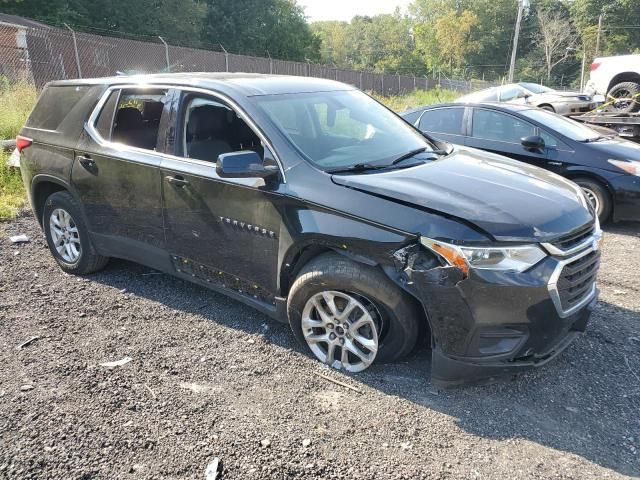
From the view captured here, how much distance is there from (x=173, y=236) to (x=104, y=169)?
90cm

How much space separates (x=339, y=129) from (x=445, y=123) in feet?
13.9

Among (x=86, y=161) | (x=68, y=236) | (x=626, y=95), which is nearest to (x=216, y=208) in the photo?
(x=86, y=161)

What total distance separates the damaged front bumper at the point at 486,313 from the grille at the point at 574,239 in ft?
0.26

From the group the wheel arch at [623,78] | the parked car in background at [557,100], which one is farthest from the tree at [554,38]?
the parked car in background at [557,100]

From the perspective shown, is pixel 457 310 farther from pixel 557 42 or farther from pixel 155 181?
pixel 557 42

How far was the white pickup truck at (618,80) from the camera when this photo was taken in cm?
1175

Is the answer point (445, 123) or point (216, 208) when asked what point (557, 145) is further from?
point (216, 208)

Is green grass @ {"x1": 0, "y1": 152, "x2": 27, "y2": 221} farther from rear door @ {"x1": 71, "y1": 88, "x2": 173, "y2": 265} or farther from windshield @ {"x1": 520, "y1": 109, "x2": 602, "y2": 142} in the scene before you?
windshield @ {"x1": 520, "y1": 109, "x2": 602, "y2": 142}

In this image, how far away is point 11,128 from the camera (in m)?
8.92

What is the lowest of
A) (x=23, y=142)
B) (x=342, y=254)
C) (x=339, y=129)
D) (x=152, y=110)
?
(x=342, y=254)

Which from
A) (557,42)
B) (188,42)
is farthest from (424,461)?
(557,42)

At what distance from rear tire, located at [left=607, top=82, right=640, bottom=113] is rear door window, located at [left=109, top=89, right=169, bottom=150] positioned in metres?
10.6

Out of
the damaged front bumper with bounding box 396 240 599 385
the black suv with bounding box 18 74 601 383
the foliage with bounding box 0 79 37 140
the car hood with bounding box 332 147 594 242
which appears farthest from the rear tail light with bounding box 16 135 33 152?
the foliage with bounding box 0 79 37 140

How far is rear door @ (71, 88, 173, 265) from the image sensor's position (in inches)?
156
